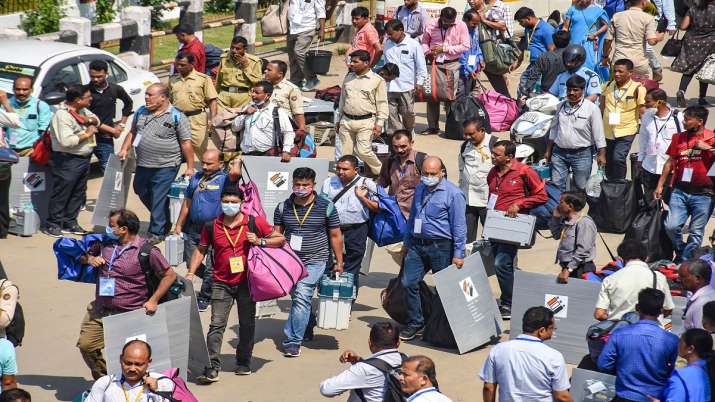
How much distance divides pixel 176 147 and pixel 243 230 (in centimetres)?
364

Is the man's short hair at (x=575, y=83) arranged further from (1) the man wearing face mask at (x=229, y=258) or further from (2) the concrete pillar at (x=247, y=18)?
(2) the concrete pillar at (x=247, y=18)

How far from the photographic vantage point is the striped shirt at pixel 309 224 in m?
12.3

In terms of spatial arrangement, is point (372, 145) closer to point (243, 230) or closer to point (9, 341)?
point (243, 230)

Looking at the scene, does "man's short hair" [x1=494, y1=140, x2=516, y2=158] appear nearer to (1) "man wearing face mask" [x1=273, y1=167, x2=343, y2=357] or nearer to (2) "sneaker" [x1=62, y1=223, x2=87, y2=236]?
(1) "man wearing face mask" [x1=273, y1=167, x2=343, y2=357]

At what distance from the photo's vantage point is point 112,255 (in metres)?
10.9

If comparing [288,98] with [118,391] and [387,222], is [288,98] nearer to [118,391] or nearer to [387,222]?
[387,222]

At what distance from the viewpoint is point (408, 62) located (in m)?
18.3

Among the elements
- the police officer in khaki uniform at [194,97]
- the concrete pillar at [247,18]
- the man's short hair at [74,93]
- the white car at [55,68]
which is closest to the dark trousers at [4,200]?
the man's short hair at [74,93]

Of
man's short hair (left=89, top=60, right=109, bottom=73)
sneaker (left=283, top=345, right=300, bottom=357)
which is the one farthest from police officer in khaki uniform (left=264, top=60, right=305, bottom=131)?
sneaker (left=283, top=345, right=300, bottom=357)

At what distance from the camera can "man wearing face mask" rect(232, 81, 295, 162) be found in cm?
1505

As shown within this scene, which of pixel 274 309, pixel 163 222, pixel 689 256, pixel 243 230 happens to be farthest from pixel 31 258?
Result: pixel 689 256

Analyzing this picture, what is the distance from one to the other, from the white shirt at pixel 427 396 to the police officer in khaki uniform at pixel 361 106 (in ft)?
26.2

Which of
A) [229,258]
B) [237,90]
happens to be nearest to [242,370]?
[229,258]

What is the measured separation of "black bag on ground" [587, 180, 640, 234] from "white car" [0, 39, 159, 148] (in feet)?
19.6
